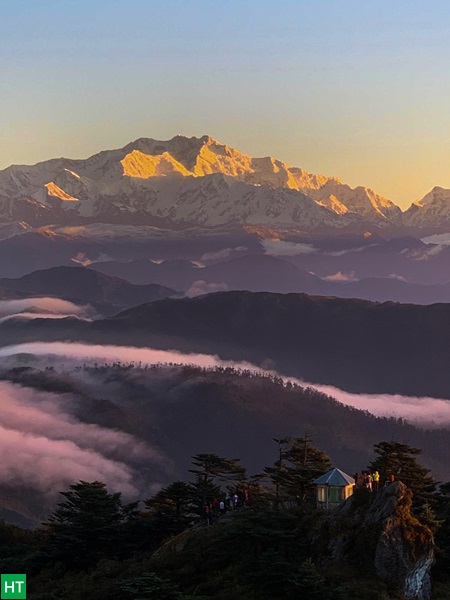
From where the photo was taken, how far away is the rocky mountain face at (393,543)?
113062 mm

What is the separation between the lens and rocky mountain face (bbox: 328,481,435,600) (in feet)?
371

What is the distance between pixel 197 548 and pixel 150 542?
22.5m

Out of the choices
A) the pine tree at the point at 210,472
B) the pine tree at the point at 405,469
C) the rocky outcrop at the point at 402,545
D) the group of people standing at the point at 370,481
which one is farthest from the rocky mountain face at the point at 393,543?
the pine tree at the point at 210,472

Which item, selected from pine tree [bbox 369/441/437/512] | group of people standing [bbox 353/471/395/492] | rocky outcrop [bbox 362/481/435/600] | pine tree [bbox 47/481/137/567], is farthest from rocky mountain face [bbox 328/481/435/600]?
pine tree [bbox 47/481/137/567]

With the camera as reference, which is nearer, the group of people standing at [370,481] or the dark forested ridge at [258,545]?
the dark forested ridge at [258,545]

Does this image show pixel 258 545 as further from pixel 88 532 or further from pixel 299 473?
pixel 88 532

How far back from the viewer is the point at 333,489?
131750mm

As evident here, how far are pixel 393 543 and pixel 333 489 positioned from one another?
1890cm

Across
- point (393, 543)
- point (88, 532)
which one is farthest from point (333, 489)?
point (88, 532)

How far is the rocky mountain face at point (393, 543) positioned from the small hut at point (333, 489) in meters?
13.0

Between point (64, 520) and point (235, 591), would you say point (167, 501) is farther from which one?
point (235, 591)

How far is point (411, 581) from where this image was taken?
11281cm

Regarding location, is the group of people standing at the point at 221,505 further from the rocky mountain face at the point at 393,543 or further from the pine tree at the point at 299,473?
the rocky mountain face at the point at 393,543

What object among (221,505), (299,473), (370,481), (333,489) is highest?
(299,473)
